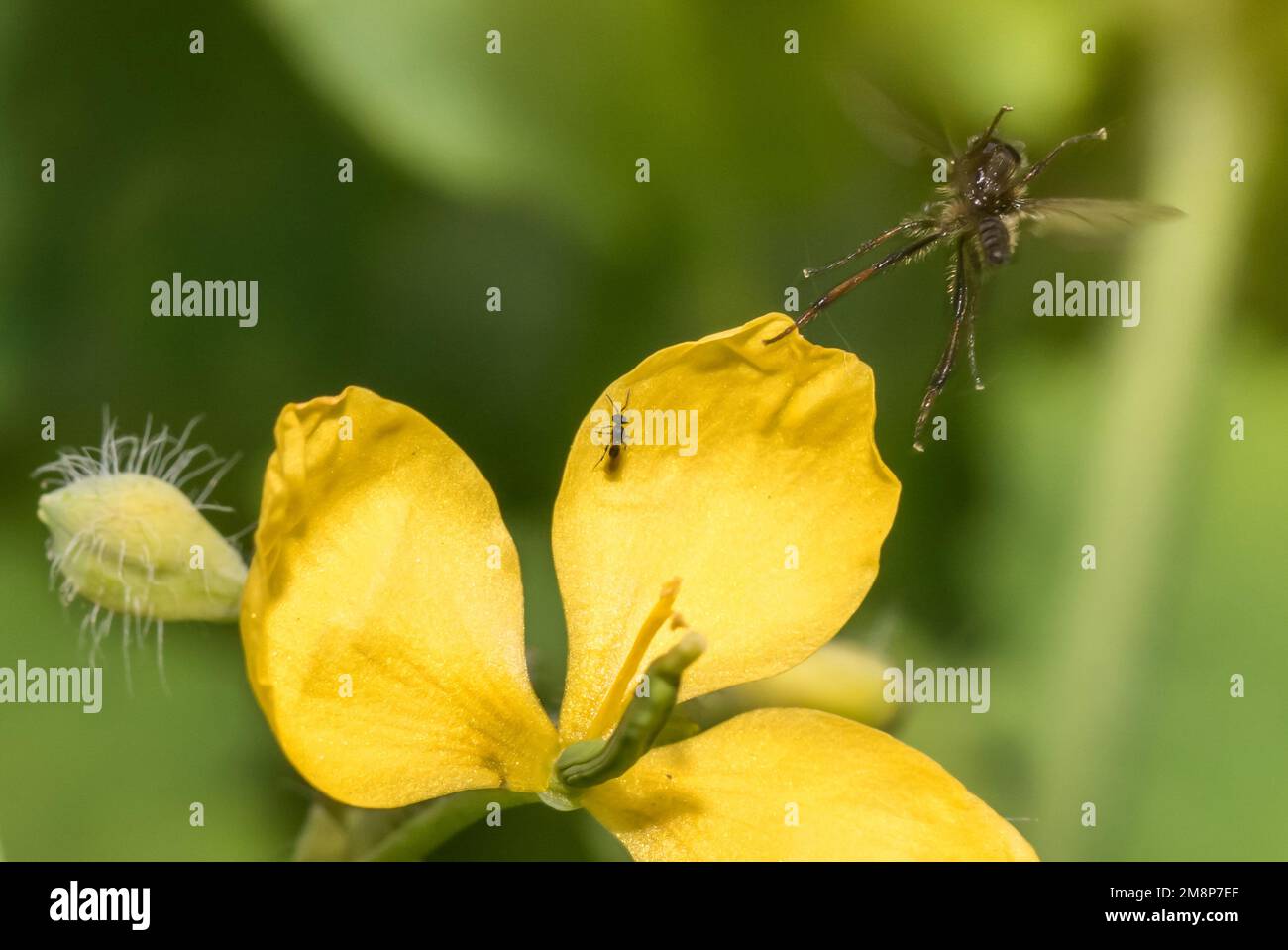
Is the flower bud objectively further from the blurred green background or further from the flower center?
the flower center

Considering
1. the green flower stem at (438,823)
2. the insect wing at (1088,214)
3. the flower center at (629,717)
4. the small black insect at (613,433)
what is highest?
the insect wing at (1088,214)

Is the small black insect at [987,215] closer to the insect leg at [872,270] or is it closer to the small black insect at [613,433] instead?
the insect leg at [872,270]

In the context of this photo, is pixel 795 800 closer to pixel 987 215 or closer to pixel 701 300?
pixel 987 215

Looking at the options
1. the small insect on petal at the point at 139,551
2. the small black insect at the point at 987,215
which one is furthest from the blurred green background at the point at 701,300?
the small insect on petal at the point at 139,551

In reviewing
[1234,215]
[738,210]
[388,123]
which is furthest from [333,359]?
[1234,215]

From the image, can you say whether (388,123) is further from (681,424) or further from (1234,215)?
(1234,215)
